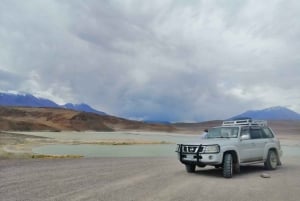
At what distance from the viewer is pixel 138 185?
36.0 feet

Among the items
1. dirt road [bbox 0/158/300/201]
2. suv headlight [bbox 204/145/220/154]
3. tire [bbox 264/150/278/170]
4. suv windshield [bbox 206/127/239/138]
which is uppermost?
suv windshield [bbox 206/127/239/138]

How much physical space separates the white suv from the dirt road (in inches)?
20.7

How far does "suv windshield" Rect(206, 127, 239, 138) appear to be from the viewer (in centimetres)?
1455

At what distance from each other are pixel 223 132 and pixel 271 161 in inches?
103

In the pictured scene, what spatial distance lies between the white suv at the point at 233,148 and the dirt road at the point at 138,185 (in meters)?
0.53

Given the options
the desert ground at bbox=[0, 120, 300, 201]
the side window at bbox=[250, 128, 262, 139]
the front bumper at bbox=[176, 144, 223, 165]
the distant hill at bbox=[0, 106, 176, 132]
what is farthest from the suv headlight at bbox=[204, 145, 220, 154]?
the distant hill at bbox=[0, 106, 176, 132]

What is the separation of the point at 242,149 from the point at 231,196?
15.7ft

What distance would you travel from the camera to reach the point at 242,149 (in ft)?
46.2

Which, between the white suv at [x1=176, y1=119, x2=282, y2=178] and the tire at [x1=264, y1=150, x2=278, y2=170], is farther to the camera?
the tire at [x1=264, y1=150, x2=278, y2=170]

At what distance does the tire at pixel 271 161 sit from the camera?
1547cm

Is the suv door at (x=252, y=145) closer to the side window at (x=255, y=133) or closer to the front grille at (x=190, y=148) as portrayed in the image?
the side window at (x=255, y=133)

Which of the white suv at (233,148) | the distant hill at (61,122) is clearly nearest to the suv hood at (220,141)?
the white suv at (233,148)

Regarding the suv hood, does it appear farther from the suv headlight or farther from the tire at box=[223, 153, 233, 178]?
the tire at box=[223, 153, 233, 178]

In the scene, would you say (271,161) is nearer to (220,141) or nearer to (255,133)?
(255,133)
